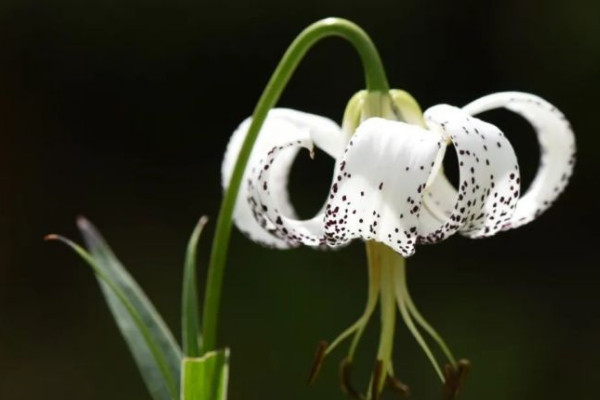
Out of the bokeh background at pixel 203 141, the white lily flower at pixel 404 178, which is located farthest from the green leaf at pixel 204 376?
the bokeh background at pixel 203 141

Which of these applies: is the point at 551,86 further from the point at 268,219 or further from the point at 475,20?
the point at 268,219

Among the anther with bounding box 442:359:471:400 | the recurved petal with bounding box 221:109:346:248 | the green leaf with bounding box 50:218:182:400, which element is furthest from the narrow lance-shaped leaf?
the anther with bounding box 442:359:471:400

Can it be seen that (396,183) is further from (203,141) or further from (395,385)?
A: (203,141)

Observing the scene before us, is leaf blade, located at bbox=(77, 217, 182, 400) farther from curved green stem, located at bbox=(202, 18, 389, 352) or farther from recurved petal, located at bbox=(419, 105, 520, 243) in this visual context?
recurved petal, located at bbox=(419, 105, 520, 243)

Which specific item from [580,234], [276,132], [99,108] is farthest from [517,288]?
[276,132]

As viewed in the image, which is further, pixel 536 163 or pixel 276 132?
pixel 536 163

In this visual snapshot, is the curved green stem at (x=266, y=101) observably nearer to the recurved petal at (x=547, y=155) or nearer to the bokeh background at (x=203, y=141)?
the recurved petal at (x=547, y=155)

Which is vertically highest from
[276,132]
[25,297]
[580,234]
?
[276,132]
